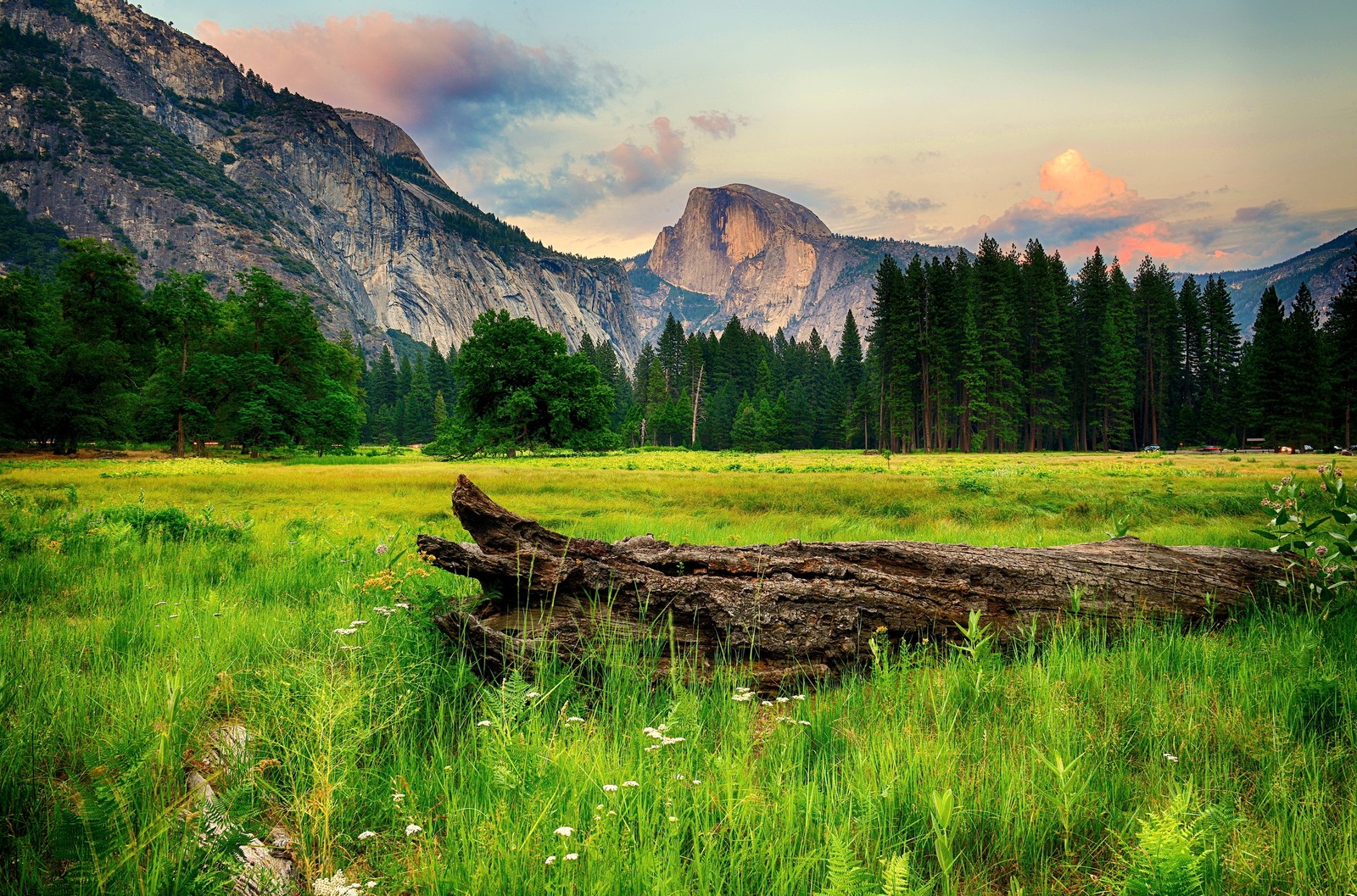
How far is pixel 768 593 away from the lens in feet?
13.1

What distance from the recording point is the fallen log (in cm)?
380

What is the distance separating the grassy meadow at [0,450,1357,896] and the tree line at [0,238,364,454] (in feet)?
127

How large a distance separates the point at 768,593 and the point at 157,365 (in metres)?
58.1

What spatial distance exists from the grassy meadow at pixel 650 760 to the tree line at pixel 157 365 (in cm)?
3871

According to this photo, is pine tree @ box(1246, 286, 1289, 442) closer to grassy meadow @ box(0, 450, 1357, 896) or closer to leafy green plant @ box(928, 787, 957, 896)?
grassy meadow @ box(0, 450, 1357, 896)

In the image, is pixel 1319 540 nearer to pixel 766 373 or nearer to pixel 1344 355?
pixel 1344 355

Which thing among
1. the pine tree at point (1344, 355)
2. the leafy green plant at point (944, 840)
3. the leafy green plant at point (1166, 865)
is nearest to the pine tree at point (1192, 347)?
the pine tree at point (1344, 355)


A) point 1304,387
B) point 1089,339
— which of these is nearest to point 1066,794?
point 1304,387

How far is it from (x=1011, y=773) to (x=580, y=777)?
1.75 metres

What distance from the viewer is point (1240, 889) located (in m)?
1.83

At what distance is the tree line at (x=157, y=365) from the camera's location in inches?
1321

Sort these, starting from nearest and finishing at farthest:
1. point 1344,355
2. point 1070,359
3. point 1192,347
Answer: point 1344,355
point 1070,359
point 1192,347

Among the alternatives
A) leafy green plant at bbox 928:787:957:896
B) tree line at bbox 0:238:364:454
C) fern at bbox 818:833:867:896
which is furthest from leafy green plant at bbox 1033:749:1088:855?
tree line at bbox 0:238:364:454

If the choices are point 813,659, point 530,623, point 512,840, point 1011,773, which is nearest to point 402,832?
point 512,840
